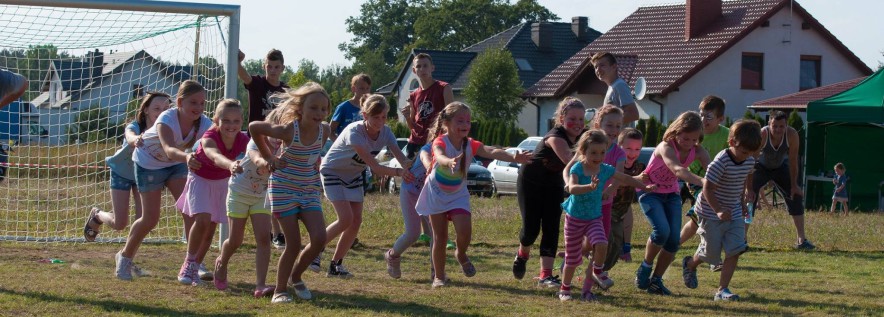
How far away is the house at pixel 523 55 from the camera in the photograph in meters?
55.2

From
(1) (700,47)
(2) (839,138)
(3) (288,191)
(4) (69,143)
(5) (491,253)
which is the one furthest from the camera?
(1) (700,47)

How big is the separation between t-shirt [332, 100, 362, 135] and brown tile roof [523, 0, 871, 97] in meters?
29.5

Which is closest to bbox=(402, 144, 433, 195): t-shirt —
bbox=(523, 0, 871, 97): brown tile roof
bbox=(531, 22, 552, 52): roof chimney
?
bbox=(523, 0, 871, 97): brown tile roof

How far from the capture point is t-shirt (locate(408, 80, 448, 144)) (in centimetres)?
951

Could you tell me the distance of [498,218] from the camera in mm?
15250

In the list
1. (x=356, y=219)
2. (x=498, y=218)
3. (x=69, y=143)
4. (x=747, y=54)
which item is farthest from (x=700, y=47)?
(x=356, y=219)

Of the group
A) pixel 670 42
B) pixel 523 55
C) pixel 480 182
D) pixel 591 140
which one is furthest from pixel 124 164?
pixel 523 55

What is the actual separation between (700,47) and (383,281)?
33.3m

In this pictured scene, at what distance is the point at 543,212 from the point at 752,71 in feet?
113

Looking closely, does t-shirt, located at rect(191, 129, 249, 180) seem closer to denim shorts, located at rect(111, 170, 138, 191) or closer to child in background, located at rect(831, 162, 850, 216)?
denim shorts, located at rect(111, 170, 138, 191)

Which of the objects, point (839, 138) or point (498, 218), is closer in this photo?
point (498, 218)

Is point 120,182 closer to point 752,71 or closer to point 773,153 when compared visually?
point 773,153

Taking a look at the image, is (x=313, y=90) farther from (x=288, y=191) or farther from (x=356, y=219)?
(x=356, y=219)

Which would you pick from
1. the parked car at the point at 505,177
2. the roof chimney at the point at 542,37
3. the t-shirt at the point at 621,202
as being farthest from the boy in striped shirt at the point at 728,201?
the roof chimney at the point at 542,37
